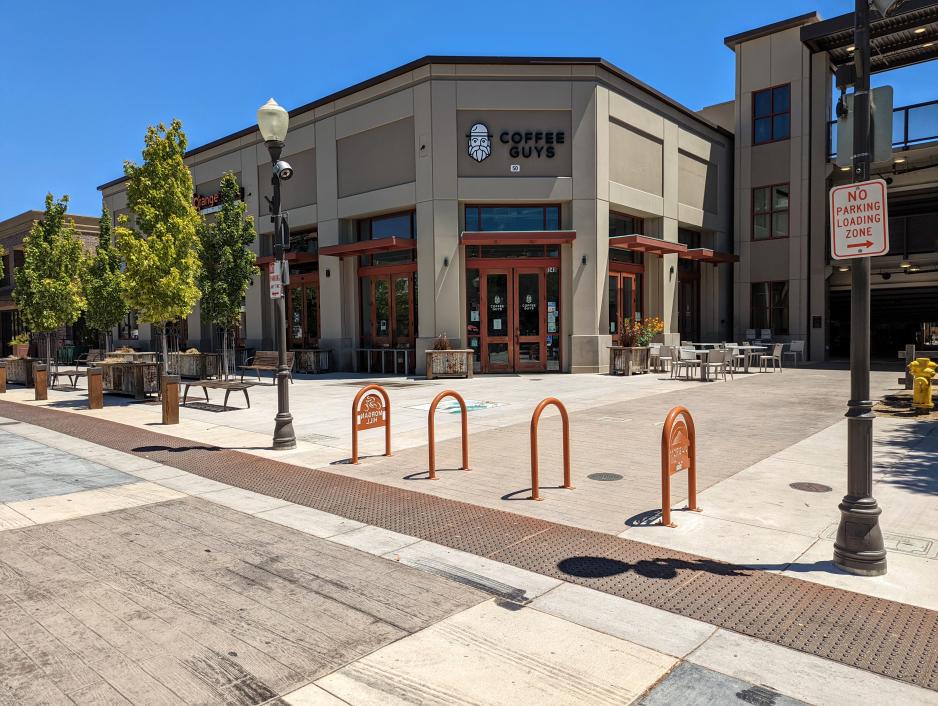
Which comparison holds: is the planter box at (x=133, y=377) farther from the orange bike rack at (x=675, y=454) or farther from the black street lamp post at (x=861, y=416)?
the black street lamp post at (x=861, y=416)

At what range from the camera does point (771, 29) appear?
26297mm

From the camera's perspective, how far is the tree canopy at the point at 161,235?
14.5m

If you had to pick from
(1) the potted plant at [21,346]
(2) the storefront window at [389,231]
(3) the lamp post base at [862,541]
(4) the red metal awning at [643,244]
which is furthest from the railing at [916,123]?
(1) the potted plant at [21,346]

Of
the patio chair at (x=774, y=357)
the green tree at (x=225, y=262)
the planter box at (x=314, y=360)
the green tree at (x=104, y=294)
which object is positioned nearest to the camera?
the green tree at (x=225, y=262)

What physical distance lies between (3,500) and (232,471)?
2364 millimetres

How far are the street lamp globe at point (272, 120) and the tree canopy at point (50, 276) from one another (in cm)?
1382

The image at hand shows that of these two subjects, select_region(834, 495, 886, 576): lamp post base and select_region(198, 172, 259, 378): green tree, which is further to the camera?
select_region(198, 172, 259, 378): green tree

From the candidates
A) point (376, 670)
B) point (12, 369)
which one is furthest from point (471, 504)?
point (12, 369)

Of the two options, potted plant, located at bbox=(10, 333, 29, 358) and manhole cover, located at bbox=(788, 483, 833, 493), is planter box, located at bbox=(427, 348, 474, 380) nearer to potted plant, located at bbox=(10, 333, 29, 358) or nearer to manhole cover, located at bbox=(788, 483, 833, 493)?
manhole cover, located at bbox=(788, 483, 833, 493)

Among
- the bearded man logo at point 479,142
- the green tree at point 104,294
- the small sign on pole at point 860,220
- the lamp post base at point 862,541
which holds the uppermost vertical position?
the bearded man logo at point 479,142

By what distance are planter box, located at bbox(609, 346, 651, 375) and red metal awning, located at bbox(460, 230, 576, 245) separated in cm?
393

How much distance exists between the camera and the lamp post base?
177 inches

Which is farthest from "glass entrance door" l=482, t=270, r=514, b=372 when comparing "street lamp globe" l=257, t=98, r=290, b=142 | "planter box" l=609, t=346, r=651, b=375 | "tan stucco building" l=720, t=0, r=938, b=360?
"street lamp globe" l=257, t=98, r=290, b=142

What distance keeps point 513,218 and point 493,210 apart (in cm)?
73
